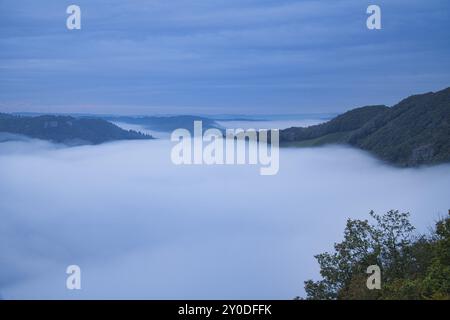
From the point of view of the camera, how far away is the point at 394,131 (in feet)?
46.1

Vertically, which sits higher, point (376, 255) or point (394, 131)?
point (394, 131)

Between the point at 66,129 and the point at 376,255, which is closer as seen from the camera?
the point at 376,255

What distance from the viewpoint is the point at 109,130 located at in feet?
46.2

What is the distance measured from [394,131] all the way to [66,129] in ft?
23.9

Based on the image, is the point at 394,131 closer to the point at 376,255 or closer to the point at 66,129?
the point at 376,255

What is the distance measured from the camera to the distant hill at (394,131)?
549 inches

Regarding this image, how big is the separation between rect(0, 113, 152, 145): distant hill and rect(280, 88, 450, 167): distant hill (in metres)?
3.81

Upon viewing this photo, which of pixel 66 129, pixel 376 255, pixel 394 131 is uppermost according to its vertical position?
pixel 66 129

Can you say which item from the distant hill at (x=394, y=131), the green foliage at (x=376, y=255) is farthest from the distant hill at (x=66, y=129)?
the green foliage at (x=376, y=255)

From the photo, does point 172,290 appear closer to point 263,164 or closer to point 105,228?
point 105,228

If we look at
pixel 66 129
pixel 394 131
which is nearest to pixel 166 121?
pixel 66 129

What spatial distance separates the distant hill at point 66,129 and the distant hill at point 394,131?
3.81 m
